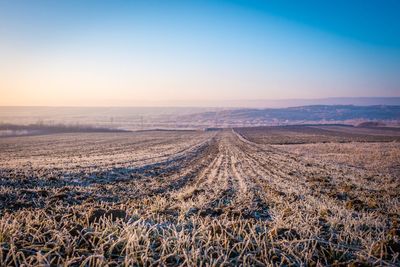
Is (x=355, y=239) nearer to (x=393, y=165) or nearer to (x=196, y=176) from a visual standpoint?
(x=196, y=176)

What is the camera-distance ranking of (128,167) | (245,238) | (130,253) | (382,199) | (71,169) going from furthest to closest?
(128,167), (71,169), (382,199), (245,238), (130,253)

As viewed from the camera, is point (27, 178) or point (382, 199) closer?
point (382, 199)

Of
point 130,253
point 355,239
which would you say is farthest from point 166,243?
point 355,239

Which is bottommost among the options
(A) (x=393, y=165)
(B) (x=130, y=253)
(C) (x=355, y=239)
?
(A) (x=393, y=165)

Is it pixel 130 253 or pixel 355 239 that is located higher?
pixel 130 253

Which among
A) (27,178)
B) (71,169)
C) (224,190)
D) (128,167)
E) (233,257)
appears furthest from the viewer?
(128,167)

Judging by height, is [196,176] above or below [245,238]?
below

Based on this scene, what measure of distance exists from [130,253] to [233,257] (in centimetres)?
124

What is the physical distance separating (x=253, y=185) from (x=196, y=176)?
3787 mm

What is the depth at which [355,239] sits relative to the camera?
151 inches

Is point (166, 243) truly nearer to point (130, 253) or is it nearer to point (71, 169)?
→ point (130, 253)

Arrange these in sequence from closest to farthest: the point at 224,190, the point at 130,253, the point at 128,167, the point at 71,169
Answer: the point at 130,253 → the point at 224,190 → the point at 71,169 → the point at 128,167

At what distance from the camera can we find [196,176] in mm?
14445

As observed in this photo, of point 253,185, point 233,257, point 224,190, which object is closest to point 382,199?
point 253,185
